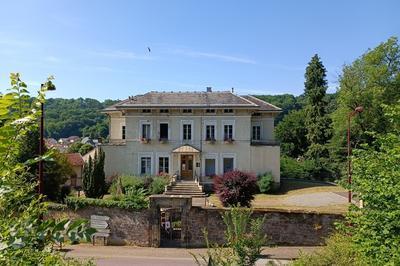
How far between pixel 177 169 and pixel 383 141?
29576 millimetres

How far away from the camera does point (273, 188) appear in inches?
1507

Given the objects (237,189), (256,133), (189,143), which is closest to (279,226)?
(237,189)

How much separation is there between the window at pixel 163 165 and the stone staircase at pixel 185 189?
197 centimetres

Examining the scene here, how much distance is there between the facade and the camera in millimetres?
38844

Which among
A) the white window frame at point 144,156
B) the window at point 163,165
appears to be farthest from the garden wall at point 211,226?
the window at point 163,165

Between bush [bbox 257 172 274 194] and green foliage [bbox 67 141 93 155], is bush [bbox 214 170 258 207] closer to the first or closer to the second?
bush [bbox 257 172 274 194]

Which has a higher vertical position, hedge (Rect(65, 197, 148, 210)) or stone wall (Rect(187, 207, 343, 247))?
hedge (Rect(65, 197, 148, 210))

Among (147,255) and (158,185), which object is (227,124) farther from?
(147,255)

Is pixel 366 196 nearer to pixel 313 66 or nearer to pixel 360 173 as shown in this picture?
pixel 360 173

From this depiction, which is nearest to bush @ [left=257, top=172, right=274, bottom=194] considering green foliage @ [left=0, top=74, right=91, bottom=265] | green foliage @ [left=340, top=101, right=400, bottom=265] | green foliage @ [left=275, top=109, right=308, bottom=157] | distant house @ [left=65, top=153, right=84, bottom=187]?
distant house @ [left=65, top=153, right=84, bottom=187]

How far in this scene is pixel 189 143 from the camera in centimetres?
3925

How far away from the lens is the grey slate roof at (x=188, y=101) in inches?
1516

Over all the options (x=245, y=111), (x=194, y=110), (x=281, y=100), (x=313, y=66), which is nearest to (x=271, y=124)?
(x=245, y=111)

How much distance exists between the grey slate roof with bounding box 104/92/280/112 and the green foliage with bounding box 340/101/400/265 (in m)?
27.8
